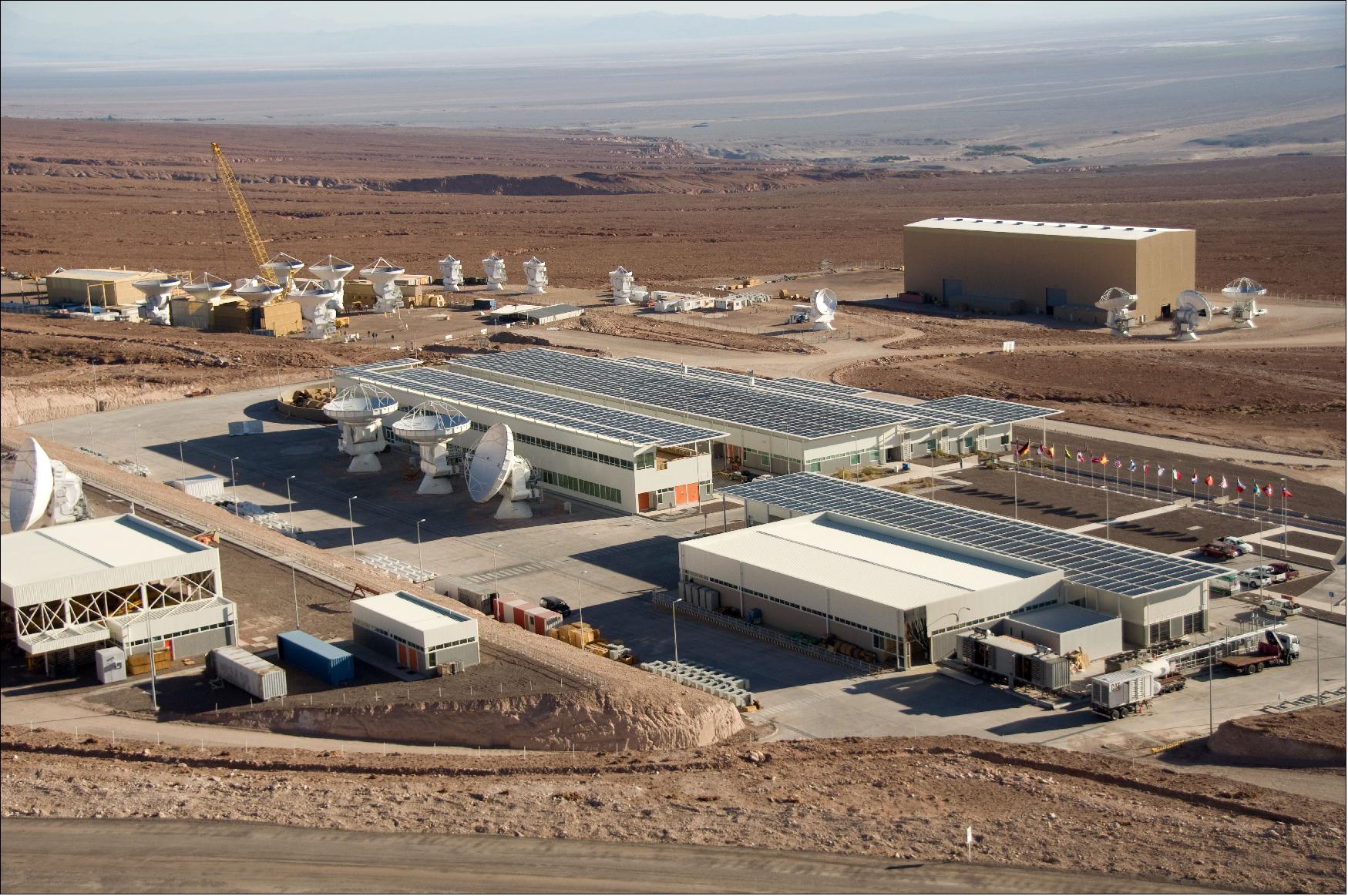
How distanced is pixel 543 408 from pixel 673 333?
3922 centimetres

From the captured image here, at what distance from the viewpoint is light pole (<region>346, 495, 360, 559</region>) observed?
6378 cm

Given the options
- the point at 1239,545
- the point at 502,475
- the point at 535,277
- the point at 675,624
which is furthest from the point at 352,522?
the point at 535,277

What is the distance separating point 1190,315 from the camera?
110312mm

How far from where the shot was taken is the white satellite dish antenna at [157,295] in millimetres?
119812

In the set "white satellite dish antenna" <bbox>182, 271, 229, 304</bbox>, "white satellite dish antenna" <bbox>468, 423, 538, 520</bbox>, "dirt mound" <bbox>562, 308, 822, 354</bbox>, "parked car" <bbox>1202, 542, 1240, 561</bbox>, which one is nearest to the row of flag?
"parked car" <bbox>1202, 542, 1240, 561</bbox>

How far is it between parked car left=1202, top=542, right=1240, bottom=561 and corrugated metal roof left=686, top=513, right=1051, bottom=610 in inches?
439

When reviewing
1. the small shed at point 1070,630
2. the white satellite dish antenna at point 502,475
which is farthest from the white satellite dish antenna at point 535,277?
→ the small shed at point 1070,630

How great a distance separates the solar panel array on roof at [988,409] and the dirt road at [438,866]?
150ft

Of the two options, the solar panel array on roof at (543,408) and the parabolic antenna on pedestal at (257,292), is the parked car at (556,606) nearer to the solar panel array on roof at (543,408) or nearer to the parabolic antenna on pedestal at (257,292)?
Answer: the solar panel array on roof at (543,408)

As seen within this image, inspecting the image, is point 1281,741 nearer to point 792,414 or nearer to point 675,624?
point 675,624

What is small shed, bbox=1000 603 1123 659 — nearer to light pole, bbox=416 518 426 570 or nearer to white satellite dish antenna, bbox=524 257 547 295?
light pole, bbox=416 518 426 570

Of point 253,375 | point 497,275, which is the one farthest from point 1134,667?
point 497,275

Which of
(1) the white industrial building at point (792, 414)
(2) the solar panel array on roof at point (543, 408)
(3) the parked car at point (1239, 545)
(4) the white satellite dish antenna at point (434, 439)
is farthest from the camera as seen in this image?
(1) the white industrial building at point (792, 414)

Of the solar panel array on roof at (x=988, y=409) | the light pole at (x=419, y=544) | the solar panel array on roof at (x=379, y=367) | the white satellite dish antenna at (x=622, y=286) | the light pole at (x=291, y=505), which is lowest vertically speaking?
the light pole at (x=419, y=544)
